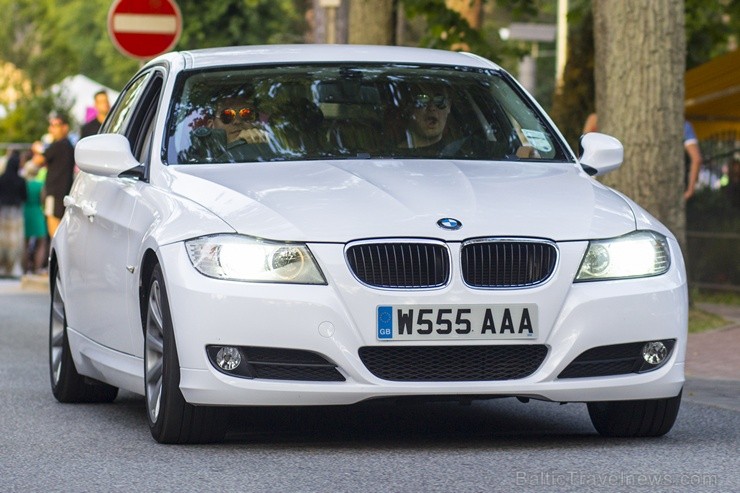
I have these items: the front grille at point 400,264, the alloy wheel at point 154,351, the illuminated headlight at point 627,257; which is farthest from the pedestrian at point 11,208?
the front grille at point 400,264

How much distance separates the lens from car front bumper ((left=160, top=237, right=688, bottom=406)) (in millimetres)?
6836

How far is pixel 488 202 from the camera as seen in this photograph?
717 centimetres

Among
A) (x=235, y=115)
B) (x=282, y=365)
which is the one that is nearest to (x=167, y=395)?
(x=282, y=365)

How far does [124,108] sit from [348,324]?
117 inches

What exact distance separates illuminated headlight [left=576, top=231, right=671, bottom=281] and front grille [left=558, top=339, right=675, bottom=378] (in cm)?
27

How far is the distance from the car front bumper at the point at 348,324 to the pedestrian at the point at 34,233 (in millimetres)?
18781

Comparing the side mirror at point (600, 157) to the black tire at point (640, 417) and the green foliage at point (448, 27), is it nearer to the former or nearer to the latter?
the black tire at point (640, 417)

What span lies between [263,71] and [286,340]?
1.91m

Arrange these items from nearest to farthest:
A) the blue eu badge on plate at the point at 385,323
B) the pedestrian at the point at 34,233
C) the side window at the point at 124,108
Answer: the blue eu badge on plate at the point at 385,323 → the side window at the point at 124,108 → the pedestrian at the point at 34,233

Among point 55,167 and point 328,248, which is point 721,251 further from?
point 328,248

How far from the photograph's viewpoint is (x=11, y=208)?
2628 cm

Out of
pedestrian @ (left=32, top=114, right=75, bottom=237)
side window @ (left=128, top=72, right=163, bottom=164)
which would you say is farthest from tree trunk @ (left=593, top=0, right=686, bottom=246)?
pedestrian @ (left=32, top=114, right=75, bottom=237)

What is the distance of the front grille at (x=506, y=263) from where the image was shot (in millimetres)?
6938

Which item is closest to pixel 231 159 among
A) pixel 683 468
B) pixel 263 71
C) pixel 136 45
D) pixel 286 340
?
pixel 263 71
